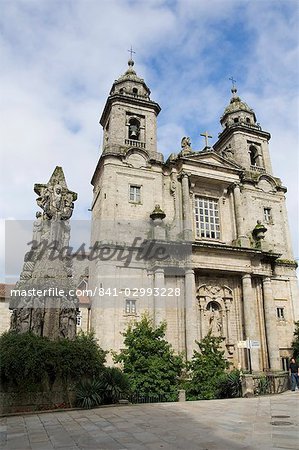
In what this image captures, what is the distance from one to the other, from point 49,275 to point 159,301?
32.6ft

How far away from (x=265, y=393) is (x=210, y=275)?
7725 millimetres

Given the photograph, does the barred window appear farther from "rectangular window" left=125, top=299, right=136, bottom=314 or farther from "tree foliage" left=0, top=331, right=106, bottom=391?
"tree foliage" left=0, top=331, right=106, bottom=391

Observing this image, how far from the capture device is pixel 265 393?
15.7 meters

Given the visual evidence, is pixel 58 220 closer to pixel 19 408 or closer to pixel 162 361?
pixel 19 408

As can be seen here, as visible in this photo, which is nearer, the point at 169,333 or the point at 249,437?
the point at 249,437

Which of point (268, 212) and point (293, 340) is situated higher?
point (268, 212)

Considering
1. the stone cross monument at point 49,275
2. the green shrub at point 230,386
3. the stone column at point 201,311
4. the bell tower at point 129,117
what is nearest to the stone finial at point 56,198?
the stone cross monument at point 49,275

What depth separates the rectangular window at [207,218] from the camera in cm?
2364

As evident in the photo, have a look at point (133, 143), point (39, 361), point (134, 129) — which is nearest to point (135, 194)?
point (133, 143)

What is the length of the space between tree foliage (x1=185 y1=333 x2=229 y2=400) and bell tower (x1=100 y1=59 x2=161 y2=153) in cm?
1356

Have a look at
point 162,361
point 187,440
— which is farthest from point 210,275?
point 187,440

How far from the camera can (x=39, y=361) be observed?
350 inches

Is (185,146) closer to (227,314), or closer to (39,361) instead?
(227,314)

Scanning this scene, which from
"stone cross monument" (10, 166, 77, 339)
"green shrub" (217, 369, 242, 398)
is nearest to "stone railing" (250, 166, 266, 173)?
"green shrub" (217, 369, 242, 398)
